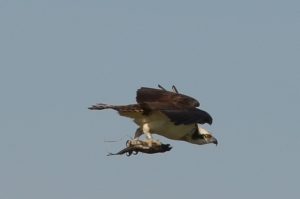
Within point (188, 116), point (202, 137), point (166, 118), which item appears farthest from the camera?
point (202, 137)

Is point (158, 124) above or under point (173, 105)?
under

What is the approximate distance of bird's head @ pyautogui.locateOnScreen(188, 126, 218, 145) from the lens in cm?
5028

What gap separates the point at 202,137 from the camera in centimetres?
5075

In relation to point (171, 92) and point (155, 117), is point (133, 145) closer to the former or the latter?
point (155, 117)

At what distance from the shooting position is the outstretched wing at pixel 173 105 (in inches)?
1885

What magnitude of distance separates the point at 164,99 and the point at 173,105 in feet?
7.64

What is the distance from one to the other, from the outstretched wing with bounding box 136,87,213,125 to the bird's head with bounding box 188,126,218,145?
0.76 metres

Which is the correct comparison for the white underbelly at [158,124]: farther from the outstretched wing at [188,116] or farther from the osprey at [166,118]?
the outstretched wing at [188,116]

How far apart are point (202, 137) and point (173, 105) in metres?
1.77

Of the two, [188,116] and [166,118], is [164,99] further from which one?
[188,116]

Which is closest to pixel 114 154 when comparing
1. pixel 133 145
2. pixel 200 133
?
pixel 133 145

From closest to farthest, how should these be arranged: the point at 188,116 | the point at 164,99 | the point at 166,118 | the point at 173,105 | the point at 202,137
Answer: the point at 188,116 < the point at 166,118 < the point at 173,105 < the point at 202,137 < the point at 164,99

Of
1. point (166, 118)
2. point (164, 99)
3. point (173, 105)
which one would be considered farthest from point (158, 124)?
point (164, 99)

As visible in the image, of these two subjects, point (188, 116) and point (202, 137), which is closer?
point (188, 116)
